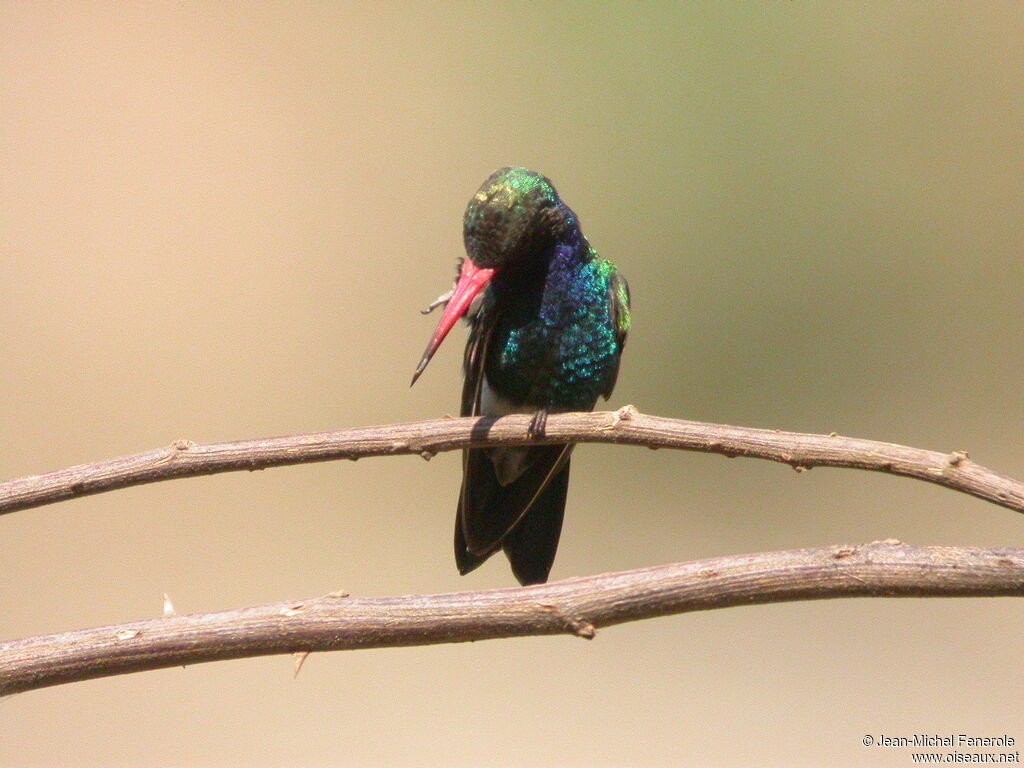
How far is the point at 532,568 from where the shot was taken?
2.96m

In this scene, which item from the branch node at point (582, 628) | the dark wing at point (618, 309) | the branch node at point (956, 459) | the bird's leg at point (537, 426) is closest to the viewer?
the branch node at point (582, 628)

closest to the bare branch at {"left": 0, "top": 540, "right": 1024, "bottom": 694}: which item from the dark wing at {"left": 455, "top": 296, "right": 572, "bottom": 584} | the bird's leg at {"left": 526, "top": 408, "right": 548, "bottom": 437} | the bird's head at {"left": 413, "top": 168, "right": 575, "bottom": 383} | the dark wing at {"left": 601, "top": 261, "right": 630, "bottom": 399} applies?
the bird's leg at {"left": 526, "top": 408, "right": 548, "bottom": 437}

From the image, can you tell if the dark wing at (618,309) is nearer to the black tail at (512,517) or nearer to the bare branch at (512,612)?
the black tail at (512,517)

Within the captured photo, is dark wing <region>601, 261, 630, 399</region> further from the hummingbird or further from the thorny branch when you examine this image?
the thorny branch

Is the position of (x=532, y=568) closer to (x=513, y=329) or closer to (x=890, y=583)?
(x=513, y=329)

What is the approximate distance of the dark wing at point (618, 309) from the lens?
2.83 m

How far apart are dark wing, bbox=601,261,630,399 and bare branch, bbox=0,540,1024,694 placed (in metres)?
1.50

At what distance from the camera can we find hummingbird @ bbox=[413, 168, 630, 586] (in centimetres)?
245

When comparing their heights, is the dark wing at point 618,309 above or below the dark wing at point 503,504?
above

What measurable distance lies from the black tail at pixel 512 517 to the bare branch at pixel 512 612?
55.8 inches

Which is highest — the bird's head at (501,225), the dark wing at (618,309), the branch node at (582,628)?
the bird's head at (501,225)

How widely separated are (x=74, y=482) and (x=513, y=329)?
134 centimetres

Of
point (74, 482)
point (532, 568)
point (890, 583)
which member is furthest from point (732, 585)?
point (532, 568)

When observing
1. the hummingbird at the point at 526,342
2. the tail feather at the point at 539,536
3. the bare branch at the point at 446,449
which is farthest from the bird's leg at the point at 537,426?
the tail feather at the point at 539,536
